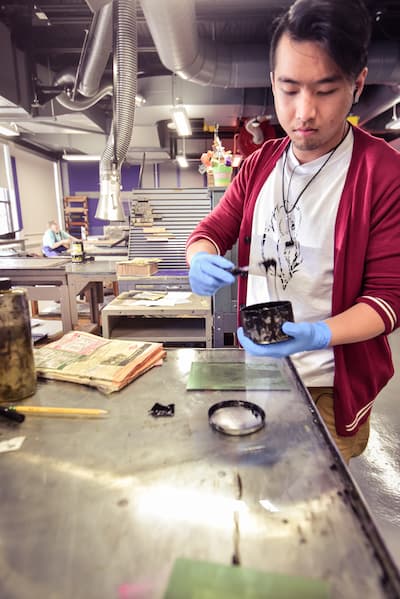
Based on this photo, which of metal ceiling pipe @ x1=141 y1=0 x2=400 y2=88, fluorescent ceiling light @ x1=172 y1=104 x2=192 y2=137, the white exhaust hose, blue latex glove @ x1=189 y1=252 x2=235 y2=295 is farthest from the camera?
fluorescent ceiling light @ x1=172 y1=104 x2=192 y2=137

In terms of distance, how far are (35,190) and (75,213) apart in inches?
62.6

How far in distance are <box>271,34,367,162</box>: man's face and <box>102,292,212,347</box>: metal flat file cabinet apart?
4.94ft

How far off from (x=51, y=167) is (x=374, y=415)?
433 inches

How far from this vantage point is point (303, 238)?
1145 millimetres

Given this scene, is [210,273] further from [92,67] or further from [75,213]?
[75,213]

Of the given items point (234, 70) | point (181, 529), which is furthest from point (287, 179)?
point (234, 70)

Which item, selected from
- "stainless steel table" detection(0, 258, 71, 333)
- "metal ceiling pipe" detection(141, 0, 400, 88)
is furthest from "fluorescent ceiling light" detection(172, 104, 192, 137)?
"stainless steel table" detection(0, 258, 71, 333)

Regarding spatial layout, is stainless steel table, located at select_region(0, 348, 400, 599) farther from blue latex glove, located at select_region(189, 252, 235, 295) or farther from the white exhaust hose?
the white exhaust hose

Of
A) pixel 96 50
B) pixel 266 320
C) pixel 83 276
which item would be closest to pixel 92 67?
pixel 96 50

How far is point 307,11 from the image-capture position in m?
0.93

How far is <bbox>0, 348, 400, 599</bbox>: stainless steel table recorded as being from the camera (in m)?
0.47

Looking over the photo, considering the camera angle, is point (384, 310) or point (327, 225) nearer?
A: point (384, 310)

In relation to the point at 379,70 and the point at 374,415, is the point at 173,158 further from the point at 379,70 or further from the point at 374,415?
the point at 374,415

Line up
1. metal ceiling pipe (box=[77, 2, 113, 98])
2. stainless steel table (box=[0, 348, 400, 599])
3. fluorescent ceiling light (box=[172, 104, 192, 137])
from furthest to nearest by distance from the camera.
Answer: fluorescent ceiling light (box=[172, 104, 192, 137]) < metal ceiling pipe (box=[77, 2, 113, 98]) < stainless steel table (box=[0, 348, 400, 599])
